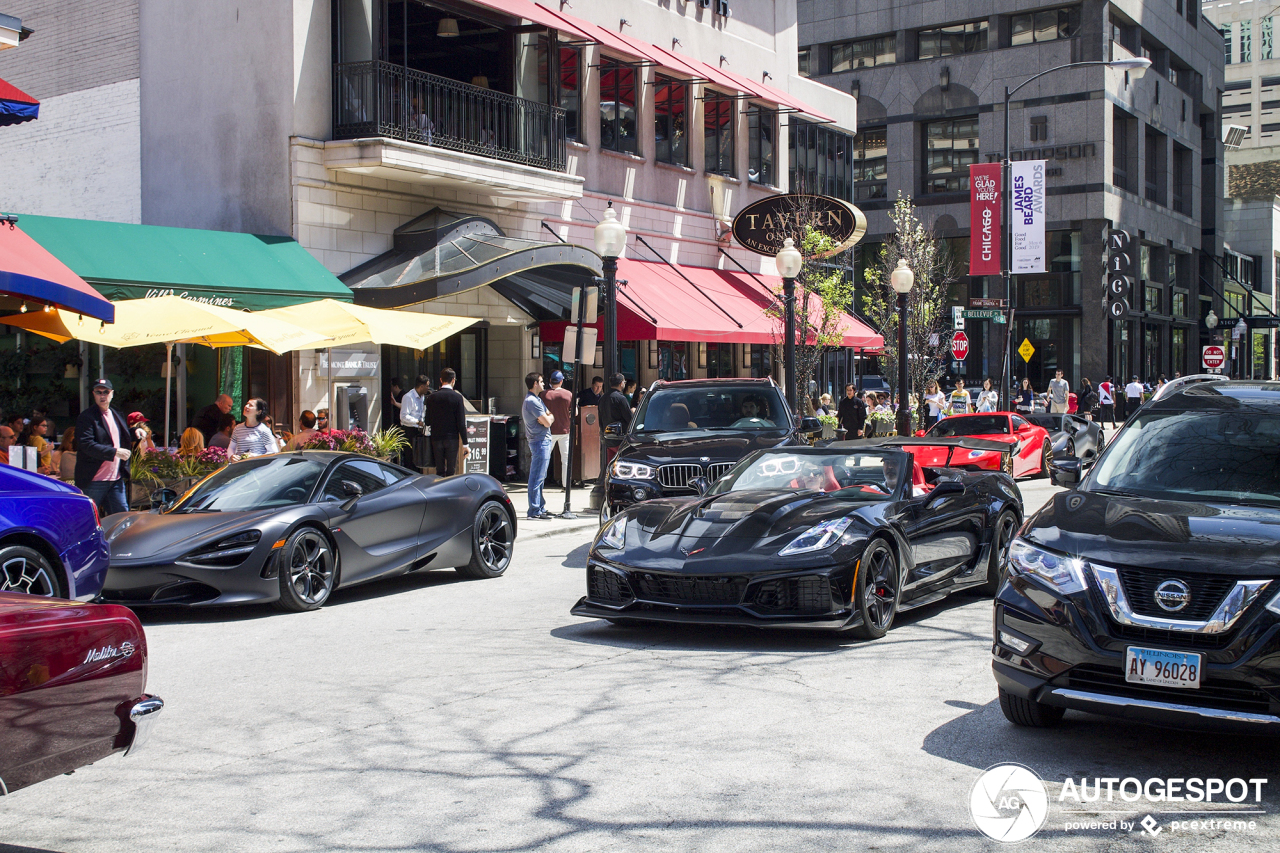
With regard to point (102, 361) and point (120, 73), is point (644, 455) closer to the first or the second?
point (102, 361)

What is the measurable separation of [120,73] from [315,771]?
19.6m

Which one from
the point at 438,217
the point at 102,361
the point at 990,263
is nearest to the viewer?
the point at 102,361

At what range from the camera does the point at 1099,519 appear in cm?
565

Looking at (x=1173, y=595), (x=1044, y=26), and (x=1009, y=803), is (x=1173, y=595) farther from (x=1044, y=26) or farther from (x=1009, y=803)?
(x=1044, y=26)

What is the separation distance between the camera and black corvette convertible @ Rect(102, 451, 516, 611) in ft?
31.4

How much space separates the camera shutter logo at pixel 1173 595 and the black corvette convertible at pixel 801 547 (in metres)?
2.88

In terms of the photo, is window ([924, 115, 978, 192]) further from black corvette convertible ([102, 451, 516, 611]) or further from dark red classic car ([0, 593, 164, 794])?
dark red classic car ([0, 593, 164, 794])

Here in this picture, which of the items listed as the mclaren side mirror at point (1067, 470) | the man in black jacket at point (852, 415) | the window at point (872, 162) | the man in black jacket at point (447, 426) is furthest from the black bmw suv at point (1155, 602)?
the window at point (872, 162)

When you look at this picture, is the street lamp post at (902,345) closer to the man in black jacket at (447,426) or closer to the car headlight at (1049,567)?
the man in black jacket at (447,426)

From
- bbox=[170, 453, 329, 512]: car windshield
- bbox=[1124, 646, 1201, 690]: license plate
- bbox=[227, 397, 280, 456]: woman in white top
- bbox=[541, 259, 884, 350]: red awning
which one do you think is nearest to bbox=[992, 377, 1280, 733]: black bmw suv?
bbox=[1124, 646, 1201, 690]: license plate

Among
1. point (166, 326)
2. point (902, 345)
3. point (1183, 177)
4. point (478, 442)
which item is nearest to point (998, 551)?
point (166, 326)

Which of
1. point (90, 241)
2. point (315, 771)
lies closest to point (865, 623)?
point (315, 771)

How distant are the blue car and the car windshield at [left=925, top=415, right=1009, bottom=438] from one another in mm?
18071

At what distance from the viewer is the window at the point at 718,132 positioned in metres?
30.5
